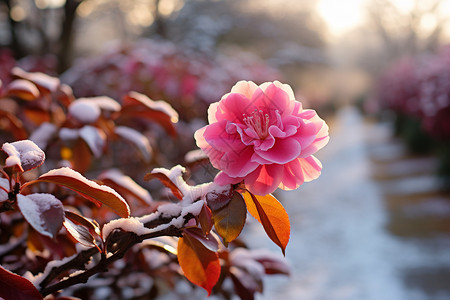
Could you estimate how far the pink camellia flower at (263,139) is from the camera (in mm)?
657

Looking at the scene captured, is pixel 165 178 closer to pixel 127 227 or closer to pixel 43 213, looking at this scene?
pixel 127 227

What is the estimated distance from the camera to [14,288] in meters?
0.66

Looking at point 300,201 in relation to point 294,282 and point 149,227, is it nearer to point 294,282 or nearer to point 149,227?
point 294,282

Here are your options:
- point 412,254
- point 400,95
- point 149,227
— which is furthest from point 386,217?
point 400,95

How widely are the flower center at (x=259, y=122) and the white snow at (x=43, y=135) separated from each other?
762 millimetres

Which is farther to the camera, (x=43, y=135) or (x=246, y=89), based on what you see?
(x=43, y=135)

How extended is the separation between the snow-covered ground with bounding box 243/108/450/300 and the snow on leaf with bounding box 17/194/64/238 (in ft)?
6.22

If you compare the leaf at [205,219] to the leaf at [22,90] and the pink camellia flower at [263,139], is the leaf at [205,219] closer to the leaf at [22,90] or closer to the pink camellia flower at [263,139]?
the pink camellia flower at [263,139]

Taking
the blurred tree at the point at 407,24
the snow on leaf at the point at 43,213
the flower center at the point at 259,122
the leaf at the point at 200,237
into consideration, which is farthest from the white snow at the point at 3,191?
the blurred tree at the point at 407,24

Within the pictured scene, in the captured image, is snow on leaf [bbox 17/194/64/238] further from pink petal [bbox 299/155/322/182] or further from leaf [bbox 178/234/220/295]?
pink petal [bbox 299/155/322/182]

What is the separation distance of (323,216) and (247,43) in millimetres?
8561

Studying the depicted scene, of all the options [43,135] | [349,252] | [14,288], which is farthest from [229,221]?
[349,252]

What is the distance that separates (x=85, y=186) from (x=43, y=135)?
25.8 inches

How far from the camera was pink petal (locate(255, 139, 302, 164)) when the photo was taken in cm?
64
